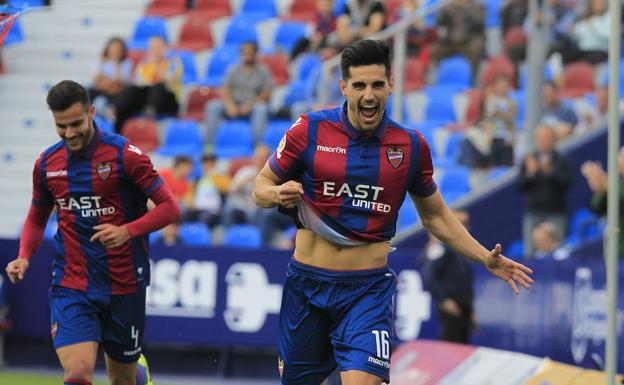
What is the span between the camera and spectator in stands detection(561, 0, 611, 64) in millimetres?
16250

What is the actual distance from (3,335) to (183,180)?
278 centimetres

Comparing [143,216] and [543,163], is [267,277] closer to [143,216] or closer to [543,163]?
[543,163]

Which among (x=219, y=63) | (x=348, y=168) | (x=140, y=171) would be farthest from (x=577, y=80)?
(x=348, y=168)

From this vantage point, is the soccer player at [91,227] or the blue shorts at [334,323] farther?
the soccer player at [91,227]

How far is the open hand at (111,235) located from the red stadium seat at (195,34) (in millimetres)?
12377

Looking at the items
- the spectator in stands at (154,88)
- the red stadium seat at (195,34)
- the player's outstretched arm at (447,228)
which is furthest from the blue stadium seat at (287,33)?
the player's outstretched arm at (447,228)

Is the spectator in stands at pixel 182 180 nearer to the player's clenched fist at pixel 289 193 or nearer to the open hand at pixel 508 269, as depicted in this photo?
the open hand at pixel 508 269

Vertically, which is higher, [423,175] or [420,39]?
[420,39]

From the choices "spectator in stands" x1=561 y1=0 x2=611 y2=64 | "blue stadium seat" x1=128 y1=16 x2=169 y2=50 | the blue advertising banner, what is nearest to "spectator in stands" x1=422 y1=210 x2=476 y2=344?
the blue advertising banner

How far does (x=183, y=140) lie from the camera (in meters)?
18.8

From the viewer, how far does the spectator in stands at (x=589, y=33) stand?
16250 mm

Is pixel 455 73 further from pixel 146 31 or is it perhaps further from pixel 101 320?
pixel 101 320

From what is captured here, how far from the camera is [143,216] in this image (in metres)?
8.88

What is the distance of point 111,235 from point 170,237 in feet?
25.5
